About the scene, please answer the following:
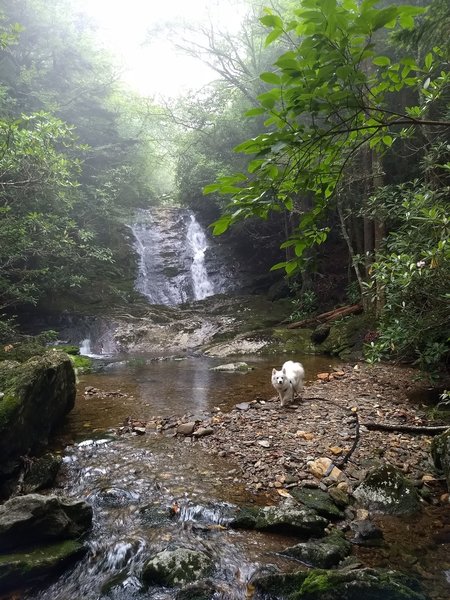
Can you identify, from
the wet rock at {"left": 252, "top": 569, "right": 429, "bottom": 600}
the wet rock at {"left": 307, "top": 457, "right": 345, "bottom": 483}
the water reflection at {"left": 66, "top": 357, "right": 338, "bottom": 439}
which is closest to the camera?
the wet rock at {"left": 252, "top": 569, "right": 429, "bottom": 600}

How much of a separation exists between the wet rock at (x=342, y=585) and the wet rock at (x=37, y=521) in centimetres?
173

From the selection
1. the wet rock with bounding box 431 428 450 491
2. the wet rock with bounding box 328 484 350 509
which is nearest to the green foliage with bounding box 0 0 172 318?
the wet rock with bounding box 328 484 350 509

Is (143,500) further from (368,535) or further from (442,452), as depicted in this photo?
(442,452)

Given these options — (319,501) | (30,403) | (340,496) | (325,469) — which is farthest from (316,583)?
(30,403)

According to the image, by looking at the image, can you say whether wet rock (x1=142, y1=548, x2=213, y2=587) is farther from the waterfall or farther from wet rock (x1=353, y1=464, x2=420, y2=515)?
the waterfall

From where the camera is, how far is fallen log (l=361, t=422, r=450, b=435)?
16.7 ft

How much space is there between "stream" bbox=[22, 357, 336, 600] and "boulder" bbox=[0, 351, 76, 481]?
41cm

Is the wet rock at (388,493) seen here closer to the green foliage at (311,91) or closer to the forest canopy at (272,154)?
the forest canopy at (272,154)

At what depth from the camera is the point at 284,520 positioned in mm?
3482

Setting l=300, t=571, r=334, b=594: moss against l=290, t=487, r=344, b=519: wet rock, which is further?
l=290, t=487, r=344, b=519: wet rock

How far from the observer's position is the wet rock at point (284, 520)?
342 cm

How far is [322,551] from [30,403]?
12.6ft

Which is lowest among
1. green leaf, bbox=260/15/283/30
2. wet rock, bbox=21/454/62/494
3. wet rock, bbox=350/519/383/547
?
wet rock, bbox=350/519/383/547

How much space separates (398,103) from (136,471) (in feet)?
45.9
